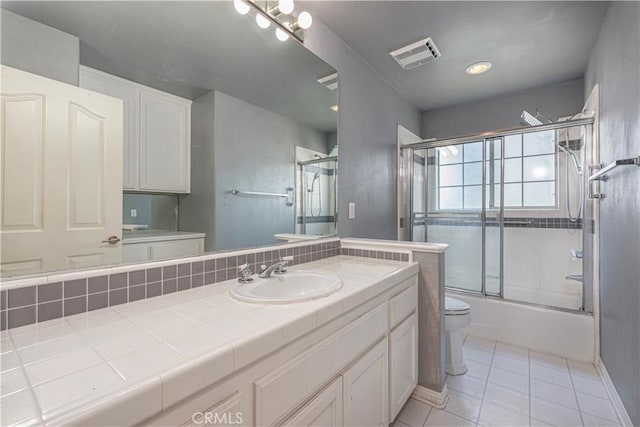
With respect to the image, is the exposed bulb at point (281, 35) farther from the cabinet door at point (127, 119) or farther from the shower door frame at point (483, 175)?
the shower door frame at point (483, 175)

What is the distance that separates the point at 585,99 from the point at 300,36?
8.45 ft

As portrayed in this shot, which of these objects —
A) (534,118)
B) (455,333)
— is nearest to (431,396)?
(455,333)

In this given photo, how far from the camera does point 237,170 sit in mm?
1423

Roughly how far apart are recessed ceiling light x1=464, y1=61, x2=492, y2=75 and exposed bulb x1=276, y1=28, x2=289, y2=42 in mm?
1630

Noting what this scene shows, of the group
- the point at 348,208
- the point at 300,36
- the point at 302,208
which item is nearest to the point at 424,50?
the point at 300,36

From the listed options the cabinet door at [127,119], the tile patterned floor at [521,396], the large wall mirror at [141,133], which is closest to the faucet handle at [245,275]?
the large wall mirror at [141,133]

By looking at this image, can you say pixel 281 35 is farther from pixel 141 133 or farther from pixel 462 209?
pixel 462 209

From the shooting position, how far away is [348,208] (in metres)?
2.08

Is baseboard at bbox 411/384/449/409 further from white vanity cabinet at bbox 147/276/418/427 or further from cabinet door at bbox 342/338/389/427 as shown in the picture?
cabinet door at bbox 342/338/389/427

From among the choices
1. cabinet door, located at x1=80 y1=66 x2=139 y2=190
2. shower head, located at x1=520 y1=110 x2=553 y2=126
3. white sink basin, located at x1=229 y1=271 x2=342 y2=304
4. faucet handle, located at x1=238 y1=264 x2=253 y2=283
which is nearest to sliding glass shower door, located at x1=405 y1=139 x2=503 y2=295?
shower head, located at x1=520 y1=110 x2=553 y2=126

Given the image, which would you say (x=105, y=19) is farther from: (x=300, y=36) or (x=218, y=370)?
(x=218, y=370)

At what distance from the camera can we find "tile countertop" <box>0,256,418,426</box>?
48 centimetres

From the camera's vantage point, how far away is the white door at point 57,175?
0.82 m

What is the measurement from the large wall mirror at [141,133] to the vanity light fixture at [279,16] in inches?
1.5
